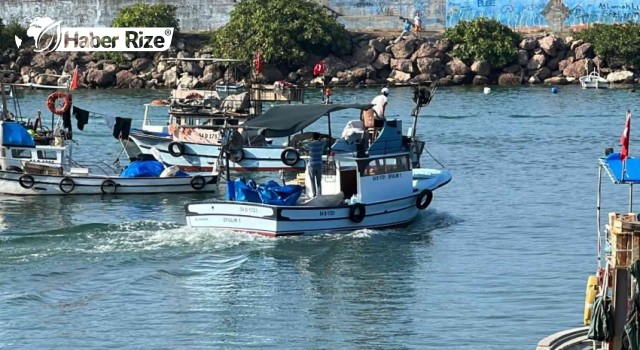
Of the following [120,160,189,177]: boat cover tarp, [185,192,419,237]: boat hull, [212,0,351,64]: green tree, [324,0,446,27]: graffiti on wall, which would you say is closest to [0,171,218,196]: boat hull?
[120,160,189,177]: boat cover tarp

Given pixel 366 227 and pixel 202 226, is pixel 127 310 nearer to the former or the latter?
pixel 202 226

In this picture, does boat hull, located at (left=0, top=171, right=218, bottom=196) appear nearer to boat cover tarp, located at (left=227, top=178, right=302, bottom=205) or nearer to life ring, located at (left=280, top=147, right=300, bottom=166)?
life ring, located at (left=280, top=147, right=300, bottom=166)

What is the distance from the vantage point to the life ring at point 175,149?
1977 inches

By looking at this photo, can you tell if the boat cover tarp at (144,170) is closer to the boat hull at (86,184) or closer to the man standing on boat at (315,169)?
the boat hull at (86,184)

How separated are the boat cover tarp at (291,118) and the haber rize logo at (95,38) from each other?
54.5 m

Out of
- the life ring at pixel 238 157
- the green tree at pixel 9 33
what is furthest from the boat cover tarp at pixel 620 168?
the green tree at pixel 9 33

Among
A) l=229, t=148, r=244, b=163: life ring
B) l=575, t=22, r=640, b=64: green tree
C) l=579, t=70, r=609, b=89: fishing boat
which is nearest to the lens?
l=229, t=148, r=244, b=163: life ring

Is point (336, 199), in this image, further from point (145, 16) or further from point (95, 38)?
point (95, 38)

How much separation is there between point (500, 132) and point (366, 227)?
2906 cm

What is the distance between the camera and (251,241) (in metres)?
35.3

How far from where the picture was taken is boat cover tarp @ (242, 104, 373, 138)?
Result: 39.1 meters

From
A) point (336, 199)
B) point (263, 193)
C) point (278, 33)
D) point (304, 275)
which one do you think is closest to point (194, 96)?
point (336, 199)

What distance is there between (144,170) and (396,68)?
162 feet

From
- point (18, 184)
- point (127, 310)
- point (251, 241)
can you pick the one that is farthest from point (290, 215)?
point (18, 184)
